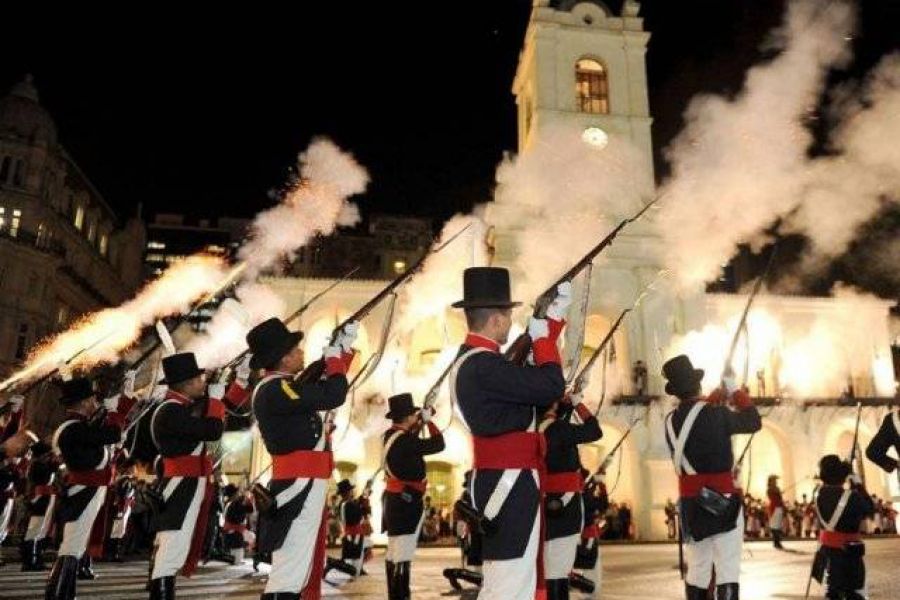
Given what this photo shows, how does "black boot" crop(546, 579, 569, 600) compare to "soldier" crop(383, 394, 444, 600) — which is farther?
"soldier" crop(383, 394, 444, 600)

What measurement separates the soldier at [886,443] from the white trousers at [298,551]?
217 inches

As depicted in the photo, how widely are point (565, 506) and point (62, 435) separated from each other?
5880 millimetres

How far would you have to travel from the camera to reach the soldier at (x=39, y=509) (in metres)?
12.5

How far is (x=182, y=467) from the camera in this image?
6.88m

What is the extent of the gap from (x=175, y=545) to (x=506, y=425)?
153 inches

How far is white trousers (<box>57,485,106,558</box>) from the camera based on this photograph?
759 centimetres

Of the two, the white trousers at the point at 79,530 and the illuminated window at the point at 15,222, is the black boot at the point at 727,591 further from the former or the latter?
the illuminated window at the point at 15,222

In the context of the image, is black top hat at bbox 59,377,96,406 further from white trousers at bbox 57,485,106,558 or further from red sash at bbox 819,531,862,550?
red sash at bbox 819,531,862,550

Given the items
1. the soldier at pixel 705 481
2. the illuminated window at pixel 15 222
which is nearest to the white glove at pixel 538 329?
the soldier at pixel 705 481

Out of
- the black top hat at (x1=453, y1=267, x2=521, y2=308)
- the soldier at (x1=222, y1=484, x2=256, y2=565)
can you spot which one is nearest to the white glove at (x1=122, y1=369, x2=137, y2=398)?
the soldier at (x1=222, y1=484, x2=256, y2=565)

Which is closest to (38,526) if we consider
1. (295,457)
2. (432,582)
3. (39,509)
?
(39,509)

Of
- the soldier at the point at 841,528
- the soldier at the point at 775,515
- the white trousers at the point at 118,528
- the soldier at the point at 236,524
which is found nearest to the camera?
the soldier at the point at 841,528

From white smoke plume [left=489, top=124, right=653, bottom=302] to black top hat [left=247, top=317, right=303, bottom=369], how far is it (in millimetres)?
21549

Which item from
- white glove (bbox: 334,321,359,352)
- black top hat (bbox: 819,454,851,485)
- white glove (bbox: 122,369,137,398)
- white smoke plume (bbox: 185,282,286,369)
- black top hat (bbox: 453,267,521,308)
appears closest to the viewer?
black top hat (bbox: 453,267,521,308)
